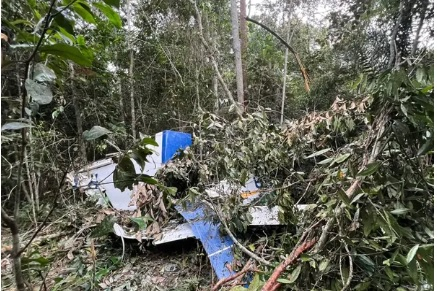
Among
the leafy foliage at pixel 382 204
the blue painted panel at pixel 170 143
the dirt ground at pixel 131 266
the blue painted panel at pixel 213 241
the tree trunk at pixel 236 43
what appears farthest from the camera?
the tree trunk at pixel 236 43

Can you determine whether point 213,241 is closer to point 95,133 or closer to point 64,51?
point 95,133

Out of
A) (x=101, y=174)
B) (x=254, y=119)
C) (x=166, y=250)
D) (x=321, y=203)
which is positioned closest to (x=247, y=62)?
(x=101, y=174)

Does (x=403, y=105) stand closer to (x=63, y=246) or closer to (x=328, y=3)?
(x=63, y=246)

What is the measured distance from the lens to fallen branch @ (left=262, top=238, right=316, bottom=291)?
41.9 inches

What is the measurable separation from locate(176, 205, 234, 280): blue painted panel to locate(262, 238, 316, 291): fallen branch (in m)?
0.71

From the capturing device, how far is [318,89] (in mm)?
5109

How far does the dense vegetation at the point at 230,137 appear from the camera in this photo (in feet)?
1.96

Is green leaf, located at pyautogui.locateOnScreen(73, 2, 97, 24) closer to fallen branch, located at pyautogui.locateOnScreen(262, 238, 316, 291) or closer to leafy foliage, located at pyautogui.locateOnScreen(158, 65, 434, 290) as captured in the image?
leafy foliage, located at pyautogui.locateOnScreen(158, 65, 434, 290)

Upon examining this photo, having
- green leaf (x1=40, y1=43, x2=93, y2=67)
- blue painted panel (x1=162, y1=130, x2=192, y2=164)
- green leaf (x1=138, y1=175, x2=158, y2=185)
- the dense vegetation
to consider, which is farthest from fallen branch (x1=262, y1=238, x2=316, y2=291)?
blue painted panel (x1=162, y1=130, x2=192, y2=164)

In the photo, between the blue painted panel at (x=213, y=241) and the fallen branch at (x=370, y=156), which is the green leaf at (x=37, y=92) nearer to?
the fallen branch at (x=370, y=156)

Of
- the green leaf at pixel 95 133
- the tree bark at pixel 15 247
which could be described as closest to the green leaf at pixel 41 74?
the green leaf at pixel 95 133

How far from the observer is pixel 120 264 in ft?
7.50

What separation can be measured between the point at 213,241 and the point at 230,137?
70 cm

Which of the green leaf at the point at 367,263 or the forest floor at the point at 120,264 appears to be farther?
the forest floor at the point at 120,264
